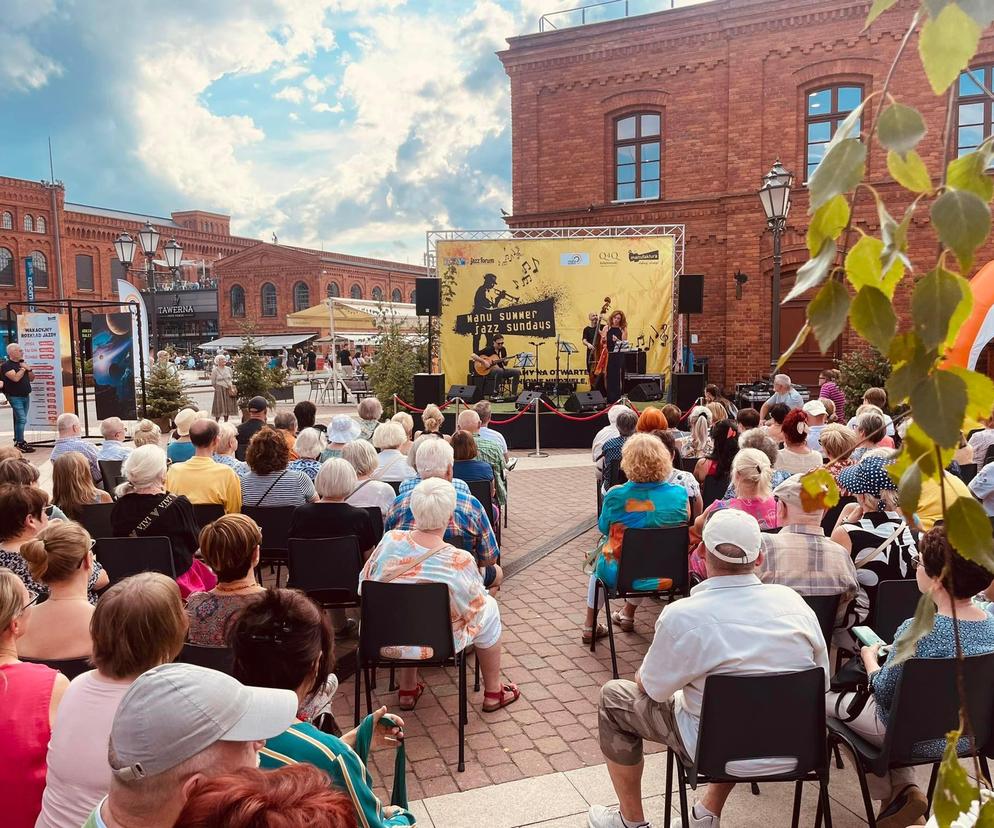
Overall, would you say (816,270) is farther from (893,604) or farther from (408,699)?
(408,699)

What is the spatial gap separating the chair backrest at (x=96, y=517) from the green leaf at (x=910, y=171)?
5287mm

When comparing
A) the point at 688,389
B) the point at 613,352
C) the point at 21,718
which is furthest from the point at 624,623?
the point at 613,352

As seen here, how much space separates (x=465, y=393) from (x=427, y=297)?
7.08 ft

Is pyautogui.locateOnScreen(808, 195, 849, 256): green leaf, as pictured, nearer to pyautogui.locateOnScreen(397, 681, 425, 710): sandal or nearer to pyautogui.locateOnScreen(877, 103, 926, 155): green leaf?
pyautogui.locateOnScreen(877, 103, 926, 155): green leaf

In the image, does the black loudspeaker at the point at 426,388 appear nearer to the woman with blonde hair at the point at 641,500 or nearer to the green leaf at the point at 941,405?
the woman with blonde hair at the point at 641,500

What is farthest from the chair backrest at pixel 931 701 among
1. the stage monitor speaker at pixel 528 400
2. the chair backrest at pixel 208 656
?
the stage monitor speaker at pixel 528 400

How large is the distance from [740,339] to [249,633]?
17.1 meters

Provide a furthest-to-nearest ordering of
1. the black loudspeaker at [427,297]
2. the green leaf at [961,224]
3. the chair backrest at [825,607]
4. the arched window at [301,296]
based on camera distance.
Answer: the arched window at [301,296], the black loudspeaker at [427,297], the chair backrest at [825,607], the green leaf at [961,224]

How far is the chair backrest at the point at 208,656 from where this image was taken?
2.87 m

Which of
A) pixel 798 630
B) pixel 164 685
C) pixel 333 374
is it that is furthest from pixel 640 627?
pixel 333 374

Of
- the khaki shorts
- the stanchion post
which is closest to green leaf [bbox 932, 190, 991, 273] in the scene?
the khaki shorts

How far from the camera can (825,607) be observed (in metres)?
3.66

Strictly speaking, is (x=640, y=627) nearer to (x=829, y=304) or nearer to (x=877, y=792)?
(x=877, y=792)

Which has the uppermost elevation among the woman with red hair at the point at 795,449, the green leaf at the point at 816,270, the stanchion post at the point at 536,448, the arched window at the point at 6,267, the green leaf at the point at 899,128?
the arched window at the point at 6,267
